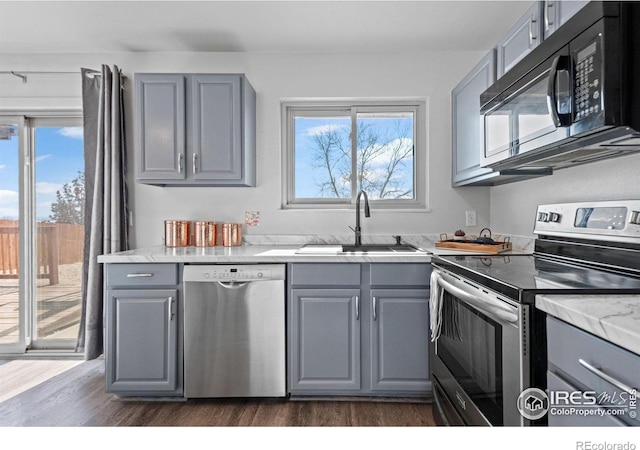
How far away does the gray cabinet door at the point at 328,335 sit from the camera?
2.21 metres

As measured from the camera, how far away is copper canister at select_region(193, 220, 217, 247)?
2760 mm

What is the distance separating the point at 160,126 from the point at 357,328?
1.79 meters

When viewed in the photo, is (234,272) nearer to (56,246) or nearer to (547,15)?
(56,246)

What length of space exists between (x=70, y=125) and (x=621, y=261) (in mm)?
3565

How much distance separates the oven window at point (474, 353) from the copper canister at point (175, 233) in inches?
71.3

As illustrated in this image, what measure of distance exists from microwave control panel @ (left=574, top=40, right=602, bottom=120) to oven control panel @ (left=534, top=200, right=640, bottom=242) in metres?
0.48

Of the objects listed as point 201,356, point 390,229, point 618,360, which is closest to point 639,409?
point 618,360

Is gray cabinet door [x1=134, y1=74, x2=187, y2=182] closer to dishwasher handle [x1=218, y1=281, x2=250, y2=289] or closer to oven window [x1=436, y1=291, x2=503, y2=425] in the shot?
dishwasher handle [x1=218, y1=281, x2=250, y2=289]

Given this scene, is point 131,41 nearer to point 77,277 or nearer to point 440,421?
point 77,277

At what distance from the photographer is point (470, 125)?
2.40 meters

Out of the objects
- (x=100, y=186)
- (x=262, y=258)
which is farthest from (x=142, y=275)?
(x=100, y=186)

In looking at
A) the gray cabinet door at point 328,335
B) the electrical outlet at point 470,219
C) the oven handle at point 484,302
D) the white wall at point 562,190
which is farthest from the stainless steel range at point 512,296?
the electrical outlet at point 470,219

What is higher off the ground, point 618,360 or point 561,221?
point 561,221

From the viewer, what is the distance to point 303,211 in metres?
2.92
